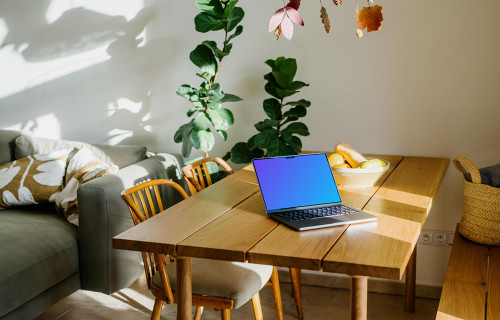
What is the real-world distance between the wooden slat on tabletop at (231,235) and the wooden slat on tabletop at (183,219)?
36 millimetres

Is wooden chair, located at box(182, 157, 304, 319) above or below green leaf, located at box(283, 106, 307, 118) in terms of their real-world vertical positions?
below

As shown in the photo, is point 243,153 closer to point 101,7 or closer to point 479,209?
point 479,209

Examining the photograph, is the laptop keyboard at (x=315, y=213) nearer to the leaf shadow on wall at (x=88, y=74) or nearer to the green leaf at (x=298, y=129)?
the green leaf at (x=298, y=129)

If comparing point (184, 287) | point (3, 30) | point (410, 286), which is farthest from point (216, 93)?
point (3, 30)

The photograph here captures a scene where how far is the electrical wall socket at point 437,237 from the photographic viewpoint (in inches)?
118

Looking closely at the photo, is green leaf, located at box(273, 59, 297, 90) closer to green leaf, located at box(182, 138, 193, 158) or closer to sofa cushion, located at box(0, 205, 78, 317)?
green leaf, located at box(182, 138, 193, 158)

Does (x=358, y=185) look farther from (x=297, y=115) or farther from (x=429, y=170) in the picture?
(x=297, y=115)

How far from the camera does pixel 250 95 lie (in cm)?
324

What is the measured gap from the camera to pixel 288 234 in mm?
1741

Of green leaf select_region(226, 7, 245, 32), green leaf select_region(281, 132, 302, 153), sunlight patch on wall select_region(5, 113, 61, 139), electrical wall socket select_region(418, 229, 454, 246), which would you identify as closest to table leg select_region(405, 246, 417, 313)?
electrical wall socket select_region(418, 229, 454, 246)

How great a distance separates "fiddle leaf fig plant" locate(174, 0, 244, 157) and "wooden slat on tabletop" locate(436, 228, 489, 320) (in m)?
1.35

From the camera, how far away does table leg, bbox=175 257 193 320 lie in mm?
1820

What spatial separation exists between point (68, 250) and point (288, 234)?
4.99ft

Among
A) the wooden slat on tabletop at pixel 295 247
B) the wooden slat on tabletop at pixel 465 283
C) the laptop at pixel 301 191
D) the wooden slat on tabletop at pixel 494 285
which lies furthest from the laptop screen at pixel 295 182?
the wooden slat on tabletop at pixel 494 285
